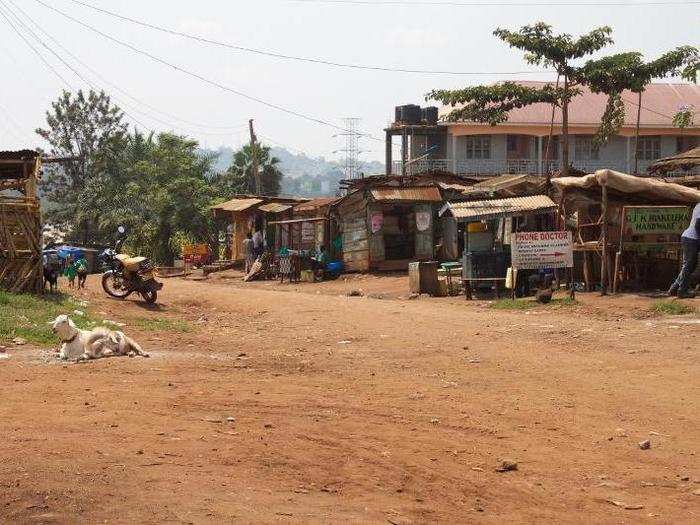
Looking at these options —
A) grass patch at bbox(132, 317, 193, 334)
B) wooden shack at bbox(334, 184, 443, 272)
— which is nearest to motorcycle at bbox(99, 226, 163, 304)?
grass patch at bbox(132, 317, 193, 334)

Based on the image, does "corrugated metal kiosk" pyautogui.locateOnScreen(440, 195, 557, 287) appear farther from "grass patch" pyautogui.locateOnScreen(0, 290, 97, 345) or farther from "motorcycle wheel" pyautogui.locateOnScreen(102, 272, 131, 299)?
"grass patch" pyautogui.locateOnScreen(0, 290, 97, 345)

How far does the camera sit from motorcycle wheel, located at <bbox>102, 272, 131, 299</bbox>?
19.3m

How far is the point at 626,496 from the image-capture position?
588 centimetres

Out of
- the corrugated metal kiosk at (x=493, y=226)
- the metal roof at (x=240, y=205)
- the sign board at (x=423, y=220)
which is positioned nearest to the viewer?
the corrugated metal kiosk at (x=493, y=226)

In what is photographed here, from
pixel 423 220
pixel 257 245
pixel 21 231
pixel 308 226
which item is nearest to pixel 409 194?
pixel 423 220

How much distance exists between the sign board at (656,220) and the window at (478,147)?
2953 cm

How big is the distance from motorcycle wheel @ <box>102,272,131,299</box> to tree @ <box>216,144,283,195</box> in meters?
36.2

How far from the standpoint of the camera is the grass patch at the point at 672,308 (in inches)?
578

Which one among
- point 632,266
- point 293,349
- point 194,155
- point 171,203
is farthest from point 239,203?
point 293,349

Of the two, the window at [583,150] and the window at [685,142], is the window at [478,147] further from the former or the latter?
the window at [685,142]

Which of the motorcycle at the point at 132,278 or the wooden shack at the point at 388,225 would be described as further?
the wooden shack at the point at 388,225

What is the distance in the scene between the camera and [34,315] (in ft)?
45.9

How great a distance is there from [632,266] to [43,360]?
39.3 ft

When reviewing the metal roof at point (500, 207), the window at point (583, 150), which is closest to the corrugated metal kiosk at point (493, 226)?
the metal roof at point (500, 207)
